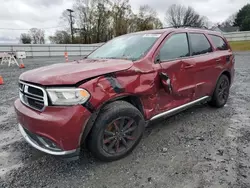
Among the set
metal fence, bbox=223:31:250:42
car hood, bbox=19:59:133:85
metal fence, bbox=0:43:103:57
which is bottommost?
car hood, bbox=19:59:133:85

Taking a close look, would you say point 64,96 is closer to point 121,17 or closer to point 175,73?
point 175,73

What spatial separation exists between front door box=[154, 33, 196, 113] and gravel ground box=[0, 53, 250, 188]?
0.56 meters

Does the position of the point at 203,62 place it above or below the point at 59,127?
above

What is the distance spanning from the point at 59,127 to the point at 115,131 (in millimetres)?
745

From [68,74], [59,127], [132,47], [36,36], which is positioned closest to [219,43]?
[132,47]

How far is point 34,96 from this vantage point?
226cm

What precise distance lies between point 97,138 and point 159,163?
885 mm

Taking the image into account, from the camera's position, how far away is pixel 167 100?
119 inches

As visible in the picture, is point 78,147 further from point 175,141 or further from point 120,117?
point 175,141

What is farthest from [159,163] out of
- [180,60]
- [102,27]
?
[102,27]

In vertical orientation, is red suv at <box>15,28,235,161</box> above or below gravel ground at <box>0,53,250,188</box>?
above

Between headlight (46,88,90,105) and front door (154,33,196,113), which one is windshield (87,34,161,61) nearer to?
front door (154,33,196,113)

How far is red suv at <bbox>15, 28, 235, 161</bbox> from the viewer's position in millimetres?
2090

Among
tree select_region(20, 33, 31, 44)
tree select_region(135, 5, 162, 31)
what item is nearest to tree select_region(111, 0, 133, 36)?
tree select_region(135, 5, 162, 31)
